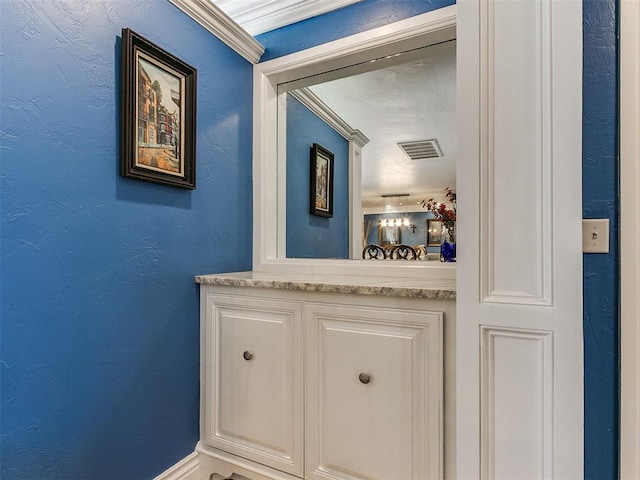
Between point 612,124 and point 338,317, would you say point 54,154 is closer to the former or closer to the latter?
point 338,317

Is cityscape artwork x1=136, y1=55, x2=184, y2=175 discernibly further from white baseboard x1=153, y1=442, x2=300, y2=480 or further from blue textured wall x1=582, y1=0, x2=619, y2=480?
blue textured wall x1=582, y1=0, x2=619, y2=480

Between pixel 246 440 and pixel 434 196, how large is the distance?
4.68 ft

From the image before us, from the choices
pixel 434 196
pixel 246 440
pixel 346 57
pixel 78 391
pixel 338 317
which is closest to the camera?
pixel 78 391

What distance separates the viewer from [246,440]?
5.39 ft

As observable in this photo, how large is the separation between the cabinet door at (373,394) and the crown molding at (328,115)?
99 cm

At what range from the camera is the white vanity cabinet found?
1299 millimetres

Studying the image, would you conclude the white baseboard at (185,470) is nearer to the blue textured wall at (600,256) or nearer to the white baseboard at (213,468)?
the white baseboard at (213,468)

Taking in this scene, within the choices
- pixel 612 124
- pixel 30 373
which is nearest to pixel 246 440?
pixel 30 373

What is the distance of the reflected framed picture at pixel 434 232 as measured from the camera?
5.75ft

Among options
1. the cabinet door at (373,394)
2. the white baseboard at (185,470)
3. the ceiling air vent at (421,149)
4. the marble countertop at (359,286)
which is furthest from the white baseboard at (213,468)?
the ceiling air vent at (421,149)

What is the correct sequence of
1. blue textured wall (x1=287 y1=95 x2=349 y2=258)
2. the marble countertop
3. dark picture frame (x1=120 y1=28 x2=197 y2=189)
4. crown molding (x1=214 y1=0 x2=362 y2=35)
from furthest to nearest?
blue textured wall (x1=287 y1=95 x2=349 y2=258)
crown molding (x1=214 y1=0 x2=362 y2=35)
dark picture frame (x1=120 y1=28 x2=197 y2=189)
the marble countertop

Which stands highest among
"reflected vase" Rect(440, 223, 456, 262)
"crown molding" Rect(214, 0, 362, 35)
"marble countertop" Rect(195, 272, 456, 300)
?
"crown molding" Rect(214, 0, 362, 35)

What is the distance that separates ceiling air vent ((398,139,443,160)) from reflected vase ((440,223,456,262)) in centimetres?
36
